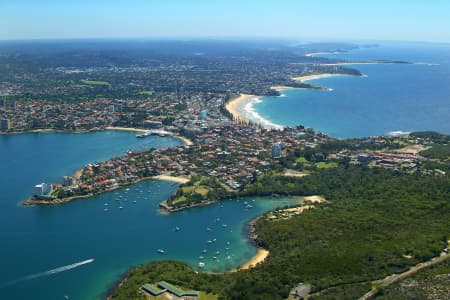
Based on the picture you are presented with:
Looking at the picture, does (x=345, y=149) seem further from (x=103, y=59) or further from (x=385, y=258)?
(x=103, y=59)

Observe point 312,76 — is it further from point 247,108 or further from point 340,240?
point 340,240

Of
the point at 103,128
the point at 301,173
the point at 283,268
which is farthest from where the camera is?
the point at 103,128

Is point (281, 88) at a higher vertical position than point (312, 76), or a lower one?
lower

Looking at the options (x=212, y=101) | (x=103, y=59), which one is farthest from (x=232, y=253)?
(x=103, y=59)

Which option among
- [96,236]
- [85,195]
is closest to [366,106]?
[85,195]

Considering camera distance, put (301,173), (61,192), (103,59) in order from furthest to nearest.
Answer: (103,59) → (301,173) → (61,192)

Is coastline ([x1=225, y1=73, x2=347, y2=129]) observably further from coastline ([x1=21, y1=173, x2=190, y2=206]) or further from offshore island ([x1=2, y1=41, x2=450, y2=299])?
coastline ([x1=21, y1=173, x2=190, y2=206])

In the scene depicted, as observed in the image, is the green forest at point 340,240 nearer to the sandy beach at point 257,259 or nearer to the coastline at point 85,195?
the sandy beach at point 257,259

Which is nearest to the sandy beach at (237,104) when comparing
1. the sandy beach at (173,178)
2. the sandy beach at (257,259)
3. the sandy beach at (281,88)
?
the sandy beach at (281,88)
